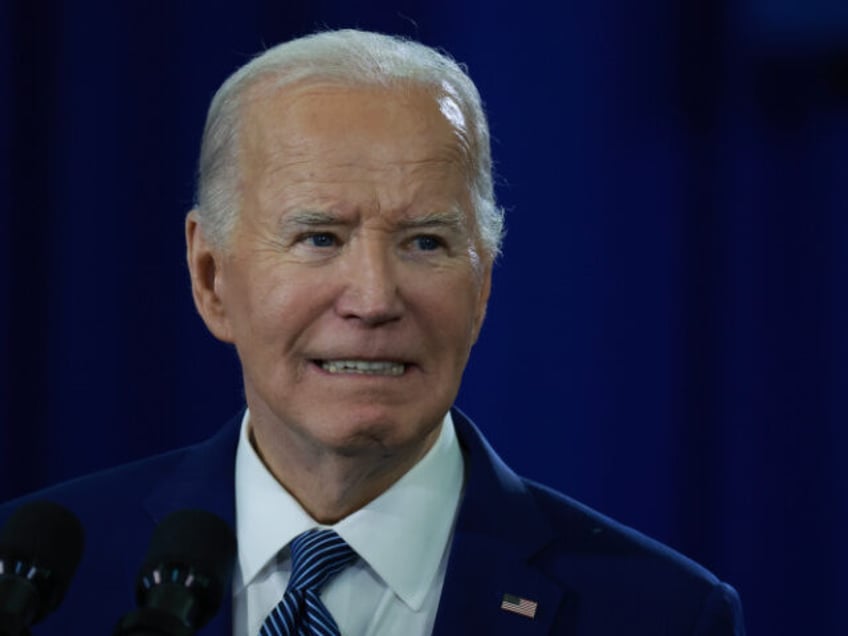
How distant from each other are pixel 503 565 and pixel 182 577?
789mm

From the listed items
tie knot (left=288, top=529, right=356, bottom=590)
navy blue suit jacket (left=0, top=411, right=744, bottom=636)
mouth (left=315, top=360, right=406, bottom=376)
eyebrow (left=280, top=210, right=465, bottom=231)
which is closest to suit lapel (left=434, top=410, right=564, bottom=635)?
navy blue suit jacket (left=0, top=411, right=744, bottom=636)

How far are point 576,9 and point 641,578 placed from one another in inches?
45.8

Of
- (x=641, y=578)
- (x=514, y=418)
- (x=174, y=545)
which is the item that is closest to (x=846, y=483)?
(x=514, y=418)

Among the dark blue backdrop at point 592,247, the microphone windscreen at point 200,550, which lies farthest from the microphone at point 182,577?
the dark blue backdrop at point 592,247

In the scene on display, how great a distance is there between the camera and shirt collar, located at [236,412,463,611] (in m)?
1.78

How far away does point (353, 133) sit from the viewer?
1728 millimetres

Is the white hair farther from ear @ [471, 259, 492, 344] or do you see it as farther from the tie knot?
the tie knot

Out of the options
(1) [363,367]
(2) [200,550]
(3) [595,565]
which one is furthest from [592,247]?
(2) [200,550]

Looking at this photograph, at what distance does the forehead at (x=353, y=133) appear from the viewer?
1.72m

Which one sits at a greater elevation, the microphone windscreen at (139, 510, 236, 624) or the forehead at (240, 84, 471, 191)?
the forehead at (240, 84, 471, 191)

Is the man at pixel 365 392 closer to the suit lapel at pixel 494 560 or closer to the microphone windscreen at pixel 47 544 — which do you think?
the suit lapel at pixel 494 560

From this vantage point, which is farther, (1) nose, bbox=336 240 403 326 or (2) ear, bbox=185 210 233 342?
(2) ear, bbox=185 210 233 342

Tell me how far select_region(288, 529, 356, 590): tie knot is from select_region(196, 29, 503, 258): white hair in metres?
0.39

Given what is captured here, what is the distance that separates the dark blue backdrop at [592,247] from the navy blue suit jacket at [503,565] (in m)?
0.64
